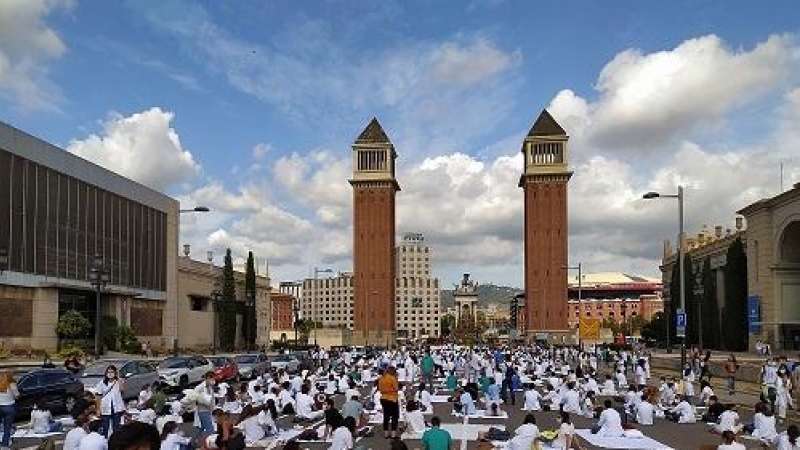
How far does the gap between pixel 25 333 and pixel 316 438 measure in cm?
3733

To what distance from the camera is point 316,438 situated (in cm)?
1952

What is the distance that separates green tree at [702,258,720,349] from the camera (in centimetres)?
7375

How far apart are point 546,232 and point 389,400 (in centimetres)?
10959

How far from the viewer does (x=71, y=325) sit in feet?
176

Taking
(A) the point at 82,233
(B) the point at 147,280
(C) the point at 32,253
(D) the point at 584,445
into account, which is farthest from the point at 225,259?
(D) the point at 584,445

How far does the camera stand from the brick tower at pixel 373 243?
132m

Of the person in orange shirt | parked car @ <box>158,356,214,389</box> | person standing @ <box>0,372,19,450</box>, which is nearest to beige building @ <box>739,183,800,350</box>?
parked car @ <box>158,356,214,389</box>

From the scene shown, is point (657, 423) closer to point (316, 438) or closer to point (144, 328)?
point (316, 438)

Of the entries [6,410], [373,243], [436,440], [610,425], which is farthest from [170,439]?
[373,243]

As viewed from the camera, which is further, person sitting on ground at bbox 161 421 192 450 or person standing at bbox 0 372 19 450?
person standing at bbox 0 372 19 450

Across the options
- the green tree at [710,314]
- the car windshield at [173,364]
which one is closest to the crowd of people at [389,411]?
the car windshield at [173,364]

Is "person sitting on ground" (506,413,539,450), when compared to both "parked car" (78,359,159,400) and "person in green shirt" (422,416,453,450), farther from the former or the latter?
"parked car" (78,359,159,400)

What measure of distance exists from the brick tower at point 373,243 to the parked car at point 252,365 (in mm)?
84054

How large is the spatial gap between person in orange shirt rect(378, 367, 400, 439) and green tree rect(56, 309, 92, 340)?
3850 centimetres
